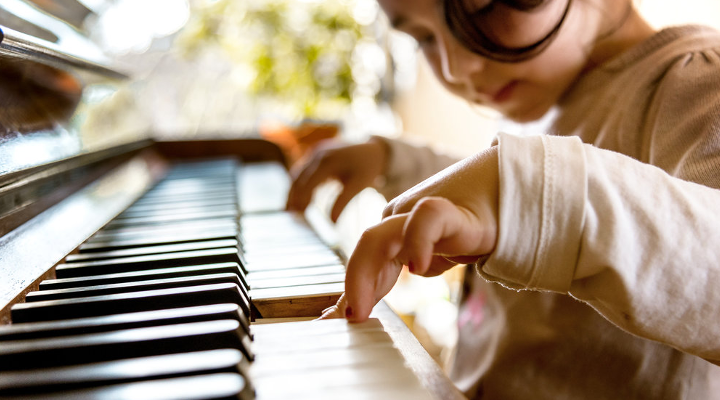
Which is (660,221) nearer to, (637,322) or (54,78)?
(637,322)

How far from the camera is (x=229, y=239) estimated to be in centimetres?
67

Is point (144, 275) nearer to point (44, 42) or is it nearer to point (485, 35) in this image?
point (44, 42)

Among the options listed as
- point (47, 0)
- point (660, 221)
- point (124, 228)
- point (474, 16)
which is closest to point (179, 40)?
point (47, 0)

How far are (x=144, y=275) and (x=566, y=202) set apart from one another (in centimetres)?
40

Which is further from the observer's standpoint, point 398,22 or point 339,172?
point 339,172

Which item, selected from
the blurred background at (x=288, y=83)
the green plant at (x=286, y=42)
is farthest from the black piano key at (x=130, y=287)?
the green plant at (x=286, y=42)

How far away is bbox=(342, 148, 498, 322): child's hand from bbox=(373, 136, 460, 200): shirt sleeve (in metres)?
0.64

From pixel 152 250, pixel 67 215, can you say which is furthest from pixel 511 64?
pixel 67 215

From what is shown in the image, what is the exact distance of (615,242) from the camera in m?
0.39

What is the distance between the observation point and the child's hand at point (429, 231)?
373 mm

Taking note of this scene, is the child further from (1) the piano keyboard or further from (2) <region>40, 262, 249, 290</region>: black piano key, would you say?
(2) <region>40, 262, 249, 290</region>: black piano key

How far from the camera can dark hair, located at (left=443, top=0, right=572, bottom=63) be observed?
630 mm

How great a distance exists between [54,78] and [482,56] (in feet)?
2.41

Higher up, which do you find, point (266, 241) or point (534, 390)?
point (266, 241)
